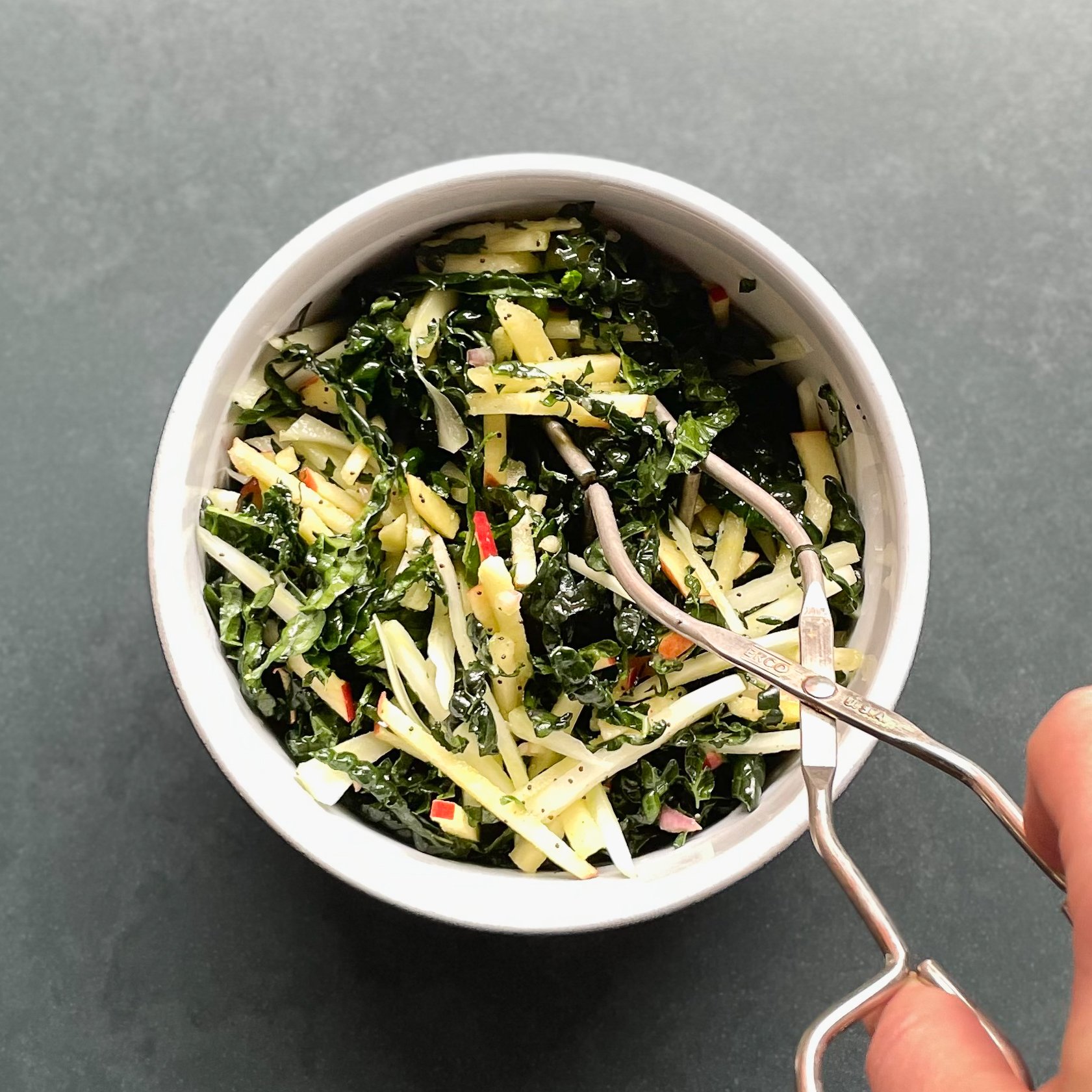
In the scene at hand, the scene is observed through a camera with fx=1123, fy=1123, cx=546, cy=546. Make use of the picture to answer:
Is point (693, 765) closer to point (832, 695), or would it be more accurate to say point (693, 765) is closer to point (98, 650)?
point (832, 695)

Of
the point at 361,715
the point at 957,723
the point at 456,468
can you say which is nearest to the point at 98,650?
the point at 361,715

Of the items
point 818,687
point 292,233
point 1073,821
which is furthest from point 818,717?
point 292,233

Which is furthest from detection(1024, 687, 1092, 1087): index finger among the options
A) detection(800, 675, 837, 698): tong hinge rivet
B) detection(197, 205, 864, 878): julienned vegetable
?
detection(197, 205, 864, 878): julienned vegetable

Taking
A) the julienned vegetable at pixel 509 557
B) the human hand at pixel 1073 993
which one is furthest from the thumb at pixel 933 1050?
the julienned vegetable at pixel 509 557

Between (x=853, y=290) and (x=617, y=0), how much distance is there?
0.64 meters

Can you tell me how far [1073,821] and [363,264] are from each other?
39.9 inches

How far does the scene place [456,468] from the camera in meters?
1.45

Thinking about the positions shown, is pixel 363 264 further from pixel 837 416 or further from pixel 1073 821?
pixel 1073 821

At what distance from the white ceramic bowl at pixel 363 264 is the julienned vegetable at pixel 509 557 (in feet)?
0.12

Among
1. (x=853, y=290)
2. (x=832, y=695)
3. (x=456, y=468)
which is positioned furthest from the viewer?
(x=853, y=290)

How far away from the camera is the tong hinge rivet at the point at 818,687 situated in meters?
1.20

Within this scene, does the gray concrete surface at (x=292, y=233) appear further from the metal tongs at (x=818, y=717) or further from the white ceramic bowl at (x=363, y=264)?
the metal tongs at (x=818, y=717)

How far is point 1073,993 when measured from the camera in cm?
92

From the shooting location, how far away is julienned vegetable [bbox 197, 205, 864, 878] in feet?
4.49
